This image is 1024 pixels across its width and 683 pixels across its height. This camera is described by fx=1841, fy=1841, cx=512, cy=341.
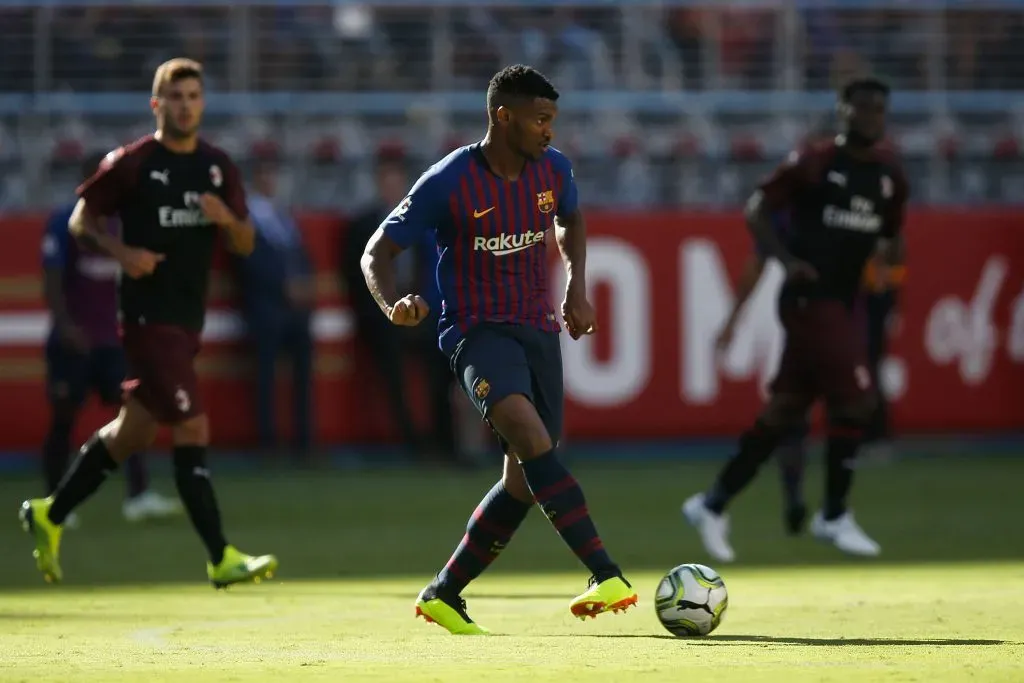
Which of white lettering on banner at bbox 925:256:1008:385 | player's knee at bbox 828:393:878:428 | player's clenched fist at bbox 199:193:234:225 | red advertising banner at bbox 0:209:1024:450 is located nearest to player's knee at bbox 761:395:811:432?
player's knee at bbox 828:393:878:428

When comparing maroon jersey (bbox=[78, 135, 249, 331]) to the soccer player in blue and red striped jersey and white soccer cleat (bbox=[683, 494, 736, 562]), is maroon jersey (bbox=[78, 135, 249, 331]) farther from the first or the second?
white soccer cleat (bbox=[683, 494, 736, 562])

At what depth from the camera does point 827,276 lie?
407 inches

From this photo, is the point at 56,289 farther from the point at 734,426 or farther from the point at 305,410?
the point at 734,426

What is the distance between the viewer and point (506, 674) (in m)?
5.61

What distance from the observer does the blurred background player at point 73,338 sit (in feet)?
39.8

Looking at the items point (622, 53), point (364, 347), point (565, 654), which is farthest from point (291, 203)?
point (565, 654)

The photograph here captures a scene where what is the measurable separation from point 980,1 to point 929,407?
506cm

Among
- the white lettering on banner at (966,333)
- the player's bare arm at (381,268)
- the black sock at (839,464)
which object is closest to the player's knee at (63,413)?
the black sock at (839,464)

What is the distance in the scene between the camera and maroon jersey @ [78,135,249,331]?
8898mm

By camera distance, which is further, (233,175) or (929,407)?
(929,407)

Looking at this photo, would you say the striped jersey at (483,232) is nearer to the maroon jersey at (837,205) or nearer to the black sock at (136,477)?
the maroon jersey at (837,205)

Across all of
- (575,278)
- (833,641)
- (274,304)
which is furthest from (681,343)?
(833,641)

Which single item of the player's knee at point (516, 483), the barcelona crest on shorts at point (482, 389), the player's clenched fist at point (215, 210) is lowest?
the player's knee at point (516, 483)

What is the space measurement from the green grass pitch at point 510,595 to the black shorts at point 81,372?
92 centimetres
